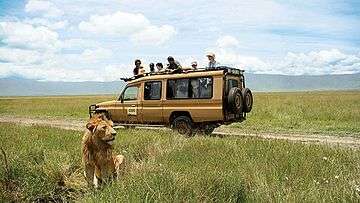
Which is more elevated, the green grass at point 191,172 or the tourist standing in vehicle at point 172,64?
the tourist standing in vehicle at point 172,64

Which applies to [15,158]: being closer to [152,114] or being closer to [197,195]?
[197,195]

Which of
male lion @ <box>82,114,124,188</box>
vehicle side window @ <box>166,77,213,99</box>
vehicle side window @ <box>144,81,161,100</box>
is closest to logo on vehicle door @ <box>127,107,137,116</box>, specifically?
vehicle side window @ <box>144,81,161,100</box>

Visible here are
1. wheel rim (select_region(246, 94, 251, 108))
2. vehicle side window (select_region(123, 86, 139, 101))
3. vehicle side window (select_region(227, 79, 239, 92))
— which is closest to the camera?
vehicle side window (select_region(227, 79, 239, 92))

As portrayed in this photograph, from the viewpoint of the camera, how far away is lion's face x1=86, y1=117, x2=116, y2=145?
19.6ft

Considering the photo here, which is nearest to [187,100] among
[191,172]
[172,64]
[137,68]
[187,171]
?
[172,64]

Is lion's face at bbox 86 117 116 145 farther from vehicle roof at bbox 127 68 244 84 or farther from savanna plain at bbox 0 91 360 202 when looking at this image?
vehicle roof at bbox 127 68 244 84

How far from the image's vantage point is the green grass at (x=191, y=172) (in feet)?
18.0

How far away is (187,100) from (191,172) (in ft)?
26.6

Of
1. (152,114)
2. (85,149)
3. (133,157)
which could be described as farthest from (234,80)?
(85,149)

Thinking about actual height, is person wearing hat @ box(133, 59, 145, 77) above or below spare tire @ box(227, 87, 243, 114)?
above

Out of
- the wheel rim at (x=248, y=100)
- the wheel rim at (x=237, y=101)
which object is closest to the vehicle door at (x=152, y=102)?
the wheel rim at (x=237, y=101)

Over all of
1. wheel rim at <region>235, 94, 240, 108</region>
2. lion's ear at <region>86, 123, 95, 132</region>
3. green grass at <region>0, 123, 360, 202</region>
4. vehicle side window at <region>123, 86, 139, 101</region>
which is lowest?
green grass at <region>0, 123, 360, 202</region>

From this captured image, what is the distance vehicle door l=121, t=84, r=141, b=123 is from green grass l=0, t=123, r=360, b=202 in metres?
5.12

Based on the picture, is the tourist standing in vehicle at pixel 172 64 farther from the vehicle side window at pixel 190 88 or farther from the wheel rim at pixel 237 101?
the wheel rim at pixel 237 101
